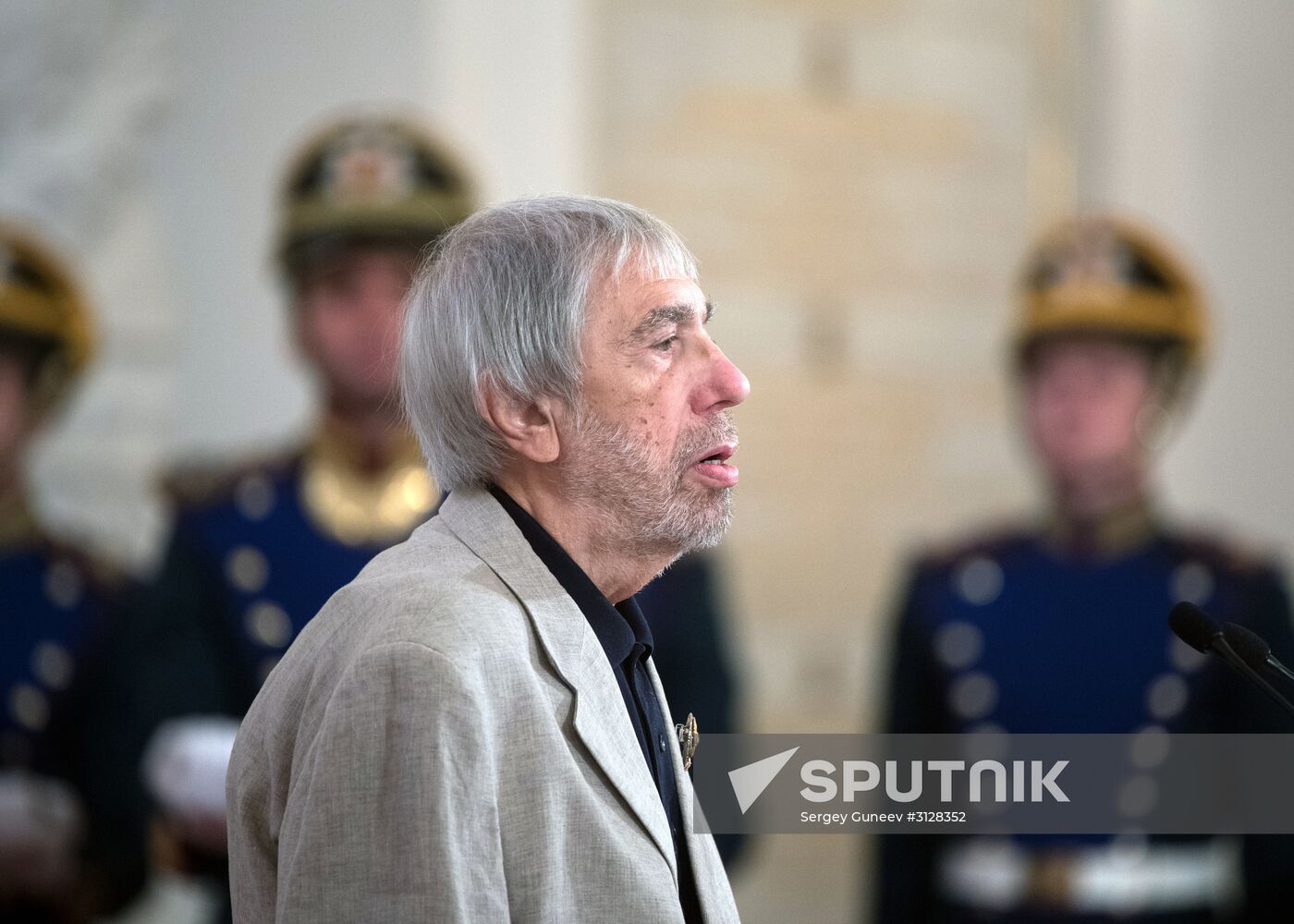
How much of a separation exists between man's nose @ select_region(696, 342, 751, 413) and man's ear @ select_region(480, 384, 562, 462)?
5.3 inches

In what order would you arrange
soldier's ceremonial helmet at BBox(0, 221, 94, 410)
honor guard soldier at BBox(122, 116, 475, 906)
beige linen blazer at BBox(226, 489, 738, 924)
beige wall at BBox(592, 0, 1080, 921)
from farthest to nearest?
beige wall at BBox(592, 0, 1080, 921)
soldier's ceremonial helmet at BBox(0, 221, 94, 410)
honor guard soldier at BBox(122, 116, 475, 906)
beige linen blazer at BBox(226, 489, 738, 924)

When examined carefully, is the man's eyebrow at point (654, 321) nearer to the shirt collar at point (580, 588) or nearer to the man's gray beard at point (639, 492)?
the man's gray beard at point (639, 492)

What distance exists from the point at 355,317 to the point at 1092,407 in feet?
5.66

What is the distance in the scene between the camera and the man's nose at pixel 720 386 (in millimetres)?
1359

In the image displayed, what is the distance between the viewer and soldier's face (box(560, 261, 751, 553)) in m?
1.34

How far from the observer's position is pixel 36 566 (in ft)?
11.6

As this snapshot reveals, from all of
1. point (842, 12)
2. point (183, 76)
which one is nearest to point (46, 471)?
point (183, 76)

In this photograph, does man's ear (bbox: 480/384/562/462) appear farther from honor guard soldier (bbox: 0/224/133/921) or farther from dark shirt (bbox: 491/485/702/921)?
honor guard soldier (bbox: 0/224/133/921)

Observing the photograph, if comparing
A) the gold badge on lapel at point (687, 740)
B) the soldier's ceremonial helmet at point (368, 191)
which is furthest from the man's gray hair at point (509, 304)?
the soldier's ceremonial helmet at point (368, 191)

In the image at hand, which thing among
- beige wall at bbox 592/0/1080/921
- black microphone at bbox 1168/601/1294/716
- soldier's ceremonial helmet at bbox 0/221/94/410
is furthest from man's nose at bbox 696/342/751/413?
beige wall at bbox 592/0/1080/921

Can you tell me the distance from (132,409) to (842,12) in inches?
95.9

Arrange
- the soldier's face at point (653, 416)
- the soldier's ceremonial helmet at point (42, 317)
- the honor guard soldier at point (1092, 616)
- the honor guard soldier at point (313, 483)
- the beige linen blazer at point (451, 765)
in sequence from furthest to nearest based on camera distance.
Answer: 1. the soldier's ceremonial helmet at point (42, 317)
2. the honor guard soldier at point (1092, 616)
3. the honor guard soldier at point (313, 483)
4. the soldier's face at point (653, 416)
5. the beige linen blazer at point (451, 765)

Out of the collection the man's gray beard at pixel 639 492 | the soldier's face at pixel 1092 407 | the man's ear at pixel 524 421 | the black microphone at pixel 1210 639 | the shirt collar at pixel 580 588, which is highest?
the man's ear at pixel 524 421

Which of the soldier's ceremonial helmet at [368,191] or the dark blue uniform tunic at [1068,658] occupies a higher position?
the soldier's ceremonial helmet at [368,191]
